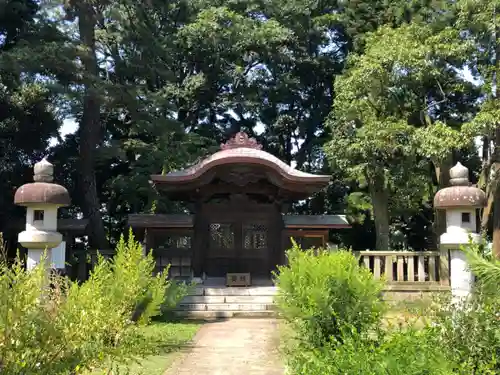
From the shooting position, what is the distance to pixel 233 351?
800cm

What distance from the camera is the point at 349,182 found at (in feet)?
78.5

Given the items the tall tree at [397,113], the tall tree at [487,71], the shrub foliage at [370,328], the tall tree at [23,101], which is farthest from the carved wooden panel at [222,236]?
the shrub foliage at [370,328]

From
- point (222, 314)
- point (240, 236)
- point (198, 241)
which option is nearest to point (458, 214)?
point (222, 314)

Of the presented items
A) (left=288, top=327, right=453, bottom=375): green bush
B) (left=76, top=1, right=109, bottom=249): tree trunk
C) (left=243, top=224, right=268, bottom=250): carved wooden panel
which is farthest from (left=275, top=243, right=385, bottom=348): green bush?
(left=76, top=1, right=109, bottom=249): tree trunk

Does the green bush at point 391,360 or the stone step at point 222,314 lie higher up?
the green bush at point 391,360

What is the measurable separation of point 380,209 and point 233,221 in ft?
24.9

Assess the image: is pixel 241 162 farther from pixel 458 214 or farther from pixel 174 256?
pixel 458 214

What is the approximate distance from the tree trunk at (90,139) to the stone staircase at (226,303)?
21.5 ft

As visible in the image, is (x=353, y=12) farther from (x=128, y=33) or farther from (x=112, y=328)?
(x=112, y=328)

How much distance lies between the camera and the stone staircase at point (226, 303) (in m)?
12.4

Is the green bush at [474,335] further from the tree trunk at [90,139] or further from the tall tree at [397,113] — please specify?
the tree trunk at [90,139]

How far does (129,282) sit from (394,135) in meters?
12.9

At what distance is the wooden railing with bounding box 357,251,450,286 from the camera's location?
13.8 meters

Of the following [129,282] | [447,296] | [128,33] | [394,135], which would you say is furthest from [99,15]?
[447,296]
